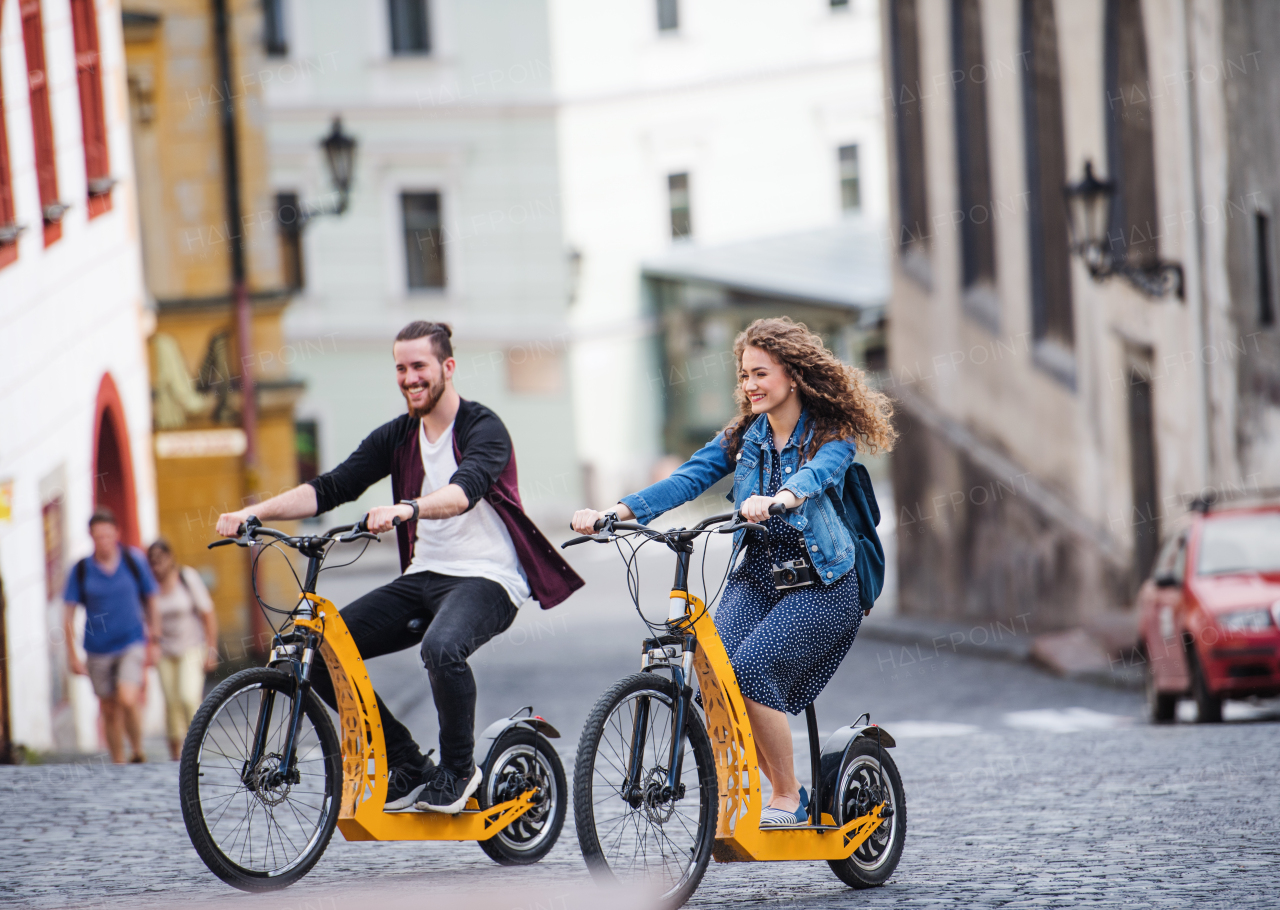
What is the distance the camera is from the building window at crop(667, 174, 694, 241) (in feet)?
139

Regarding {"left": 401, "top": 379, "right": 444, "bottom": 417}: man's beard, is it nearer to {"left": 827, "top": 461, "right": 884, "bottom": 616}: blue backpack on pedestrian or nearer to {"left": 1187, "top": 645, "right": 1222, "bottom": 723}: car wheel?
{"left": 827, "top": 461, "right": 884, "bottom": 616}: blue backpack on pedestrian

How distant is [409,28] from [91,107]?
22.3 meters

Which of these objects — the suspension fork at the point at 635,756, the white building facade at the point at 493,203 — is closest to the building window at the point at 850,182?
the white building facade at the point at 493,203

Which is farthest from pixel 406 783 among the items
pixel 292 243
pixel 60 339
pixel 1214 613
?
pixel 292 243

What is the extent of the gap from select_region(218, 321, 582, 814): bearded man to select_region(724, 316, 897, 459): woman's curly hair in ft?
3.15

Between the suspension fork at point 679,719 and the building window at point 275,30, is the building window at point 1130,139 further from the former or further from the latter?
the building window at point 275,30

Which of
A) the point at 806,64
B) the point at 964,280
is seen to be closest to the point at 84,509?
the point at 964,280

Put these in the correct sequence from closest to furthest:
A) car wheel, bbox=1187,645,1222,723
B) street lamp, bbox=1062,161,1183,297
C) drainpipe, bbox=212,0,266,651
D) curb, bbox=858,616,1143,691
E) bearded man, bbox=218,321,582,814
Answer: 1. bearded man, bbox=218,321,582,814
2. car wheel, bbox=1187,645,1222,723
3. street lamp, bbox=1062,161,1183,297
4. curb, bbox=858,616,1143,691
5. drainpipe, bbox=212,0,266,651

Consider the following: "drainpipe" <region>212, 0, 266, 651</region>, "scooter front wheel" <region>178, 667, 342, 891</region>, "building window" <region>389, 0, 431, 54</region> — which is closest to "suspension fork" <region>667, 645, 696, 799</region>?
"scooter front wheel" <region>178, 667, 342, 891</region>

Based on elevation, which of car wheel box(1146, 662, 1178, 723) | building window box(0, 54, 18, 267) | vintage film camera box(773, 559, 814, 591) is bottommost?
car wheel box(1146, 662, 1178, 723)

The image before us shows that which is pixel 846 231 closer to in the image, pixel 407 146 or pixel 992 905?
pixel 407 146

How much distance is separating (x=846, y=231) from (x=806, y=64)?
11.7ft

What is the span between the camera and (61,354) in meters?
15.4

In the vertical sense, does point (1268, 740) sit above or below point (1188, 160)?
below
